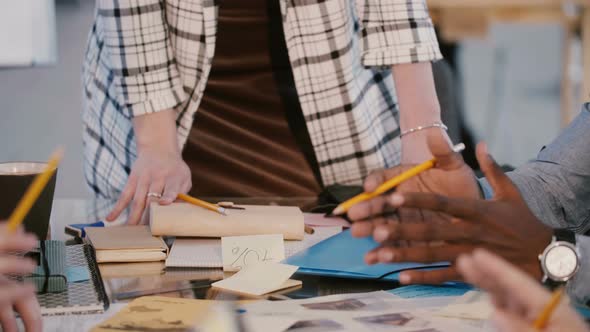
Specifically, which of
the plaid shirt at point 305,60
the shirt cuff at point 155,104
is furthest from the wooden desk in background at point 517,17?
the shirt cuff at point 155,104

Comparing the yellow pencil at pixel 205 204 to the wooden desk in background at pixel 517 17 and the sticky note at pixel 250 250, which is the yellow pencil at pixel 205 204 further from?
the wooden desk in background at pixel 517 17

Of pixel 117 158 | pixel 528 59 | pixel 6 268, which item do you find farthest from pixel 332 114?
pixel 528 59

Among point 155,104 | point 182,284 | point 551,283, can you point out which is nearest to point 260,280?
point 182,284

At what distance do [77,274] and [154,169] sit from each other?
420 millimetres

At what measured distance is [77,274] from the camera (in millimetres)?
1097

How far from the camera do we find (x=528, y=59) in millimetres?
7180

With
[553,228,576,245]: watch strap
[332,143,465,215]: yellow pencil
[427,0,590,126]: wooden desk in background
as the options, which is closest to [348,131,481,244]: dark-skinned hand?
[332,143,465,215]: yellow pencil

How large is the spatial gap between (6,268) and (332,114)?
1037 mm

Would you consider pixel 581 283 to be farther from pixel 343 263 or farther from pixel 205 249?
pixel 205 249

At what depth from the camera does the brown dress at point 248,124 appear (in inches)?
68.2

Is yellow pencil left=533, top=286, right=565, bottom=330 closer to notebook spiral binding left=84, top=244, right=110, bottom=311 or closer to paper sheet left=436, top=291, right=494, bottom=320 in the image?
paper sheet left=436, top=291, right=494, bottom=320

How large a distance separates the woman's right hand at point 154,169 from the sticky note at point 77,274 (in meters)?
0.24

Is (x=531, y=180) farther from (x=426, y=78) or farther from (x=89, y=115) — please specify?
(x=89, y=115)

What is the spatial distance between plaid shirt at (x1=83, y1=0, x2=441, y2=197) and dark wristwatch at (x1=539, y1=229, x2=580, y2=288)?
65cm
